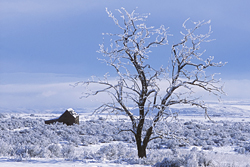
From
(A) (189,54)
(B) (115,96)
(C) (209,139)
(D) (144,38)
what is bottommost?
(C) (209,139)

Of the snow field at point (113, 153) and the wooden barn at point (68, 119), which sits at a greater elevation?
the wooden barn at point (68, 119)

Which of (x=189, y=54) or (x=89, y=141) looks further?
(x=89, y=141)

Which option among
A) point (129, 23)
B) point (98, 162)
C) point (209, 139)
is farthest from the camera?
point (209, 139)

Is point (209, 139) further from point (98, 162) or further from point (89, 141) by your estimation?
point (98, 162)

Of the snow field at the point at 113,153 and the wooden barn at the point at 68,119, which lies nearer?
the snow field at the point at 113,153

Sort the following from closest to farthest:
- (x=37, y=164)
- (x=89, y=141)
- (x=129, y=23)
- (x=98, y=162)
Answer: (x=37, y=164) → (x=98, y=162) → (x=129, y=23) → (x=89, y=141)

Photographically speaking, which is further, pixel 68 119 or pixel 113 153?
pixel 68 119

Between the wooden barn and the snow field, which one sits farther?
the wooden barn

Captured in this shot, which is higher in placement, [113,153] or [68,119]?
[68,119]

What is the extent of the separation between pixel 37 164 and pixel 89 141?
27.3 ft

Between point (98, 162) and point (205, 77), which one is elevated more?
point (205, 77)

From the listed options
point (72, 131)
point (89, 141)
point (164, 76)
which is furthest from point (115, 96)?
point (72, 131)

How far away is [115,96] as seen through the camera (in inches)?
415

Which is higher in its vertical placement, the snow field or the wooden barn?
the wooden barn
